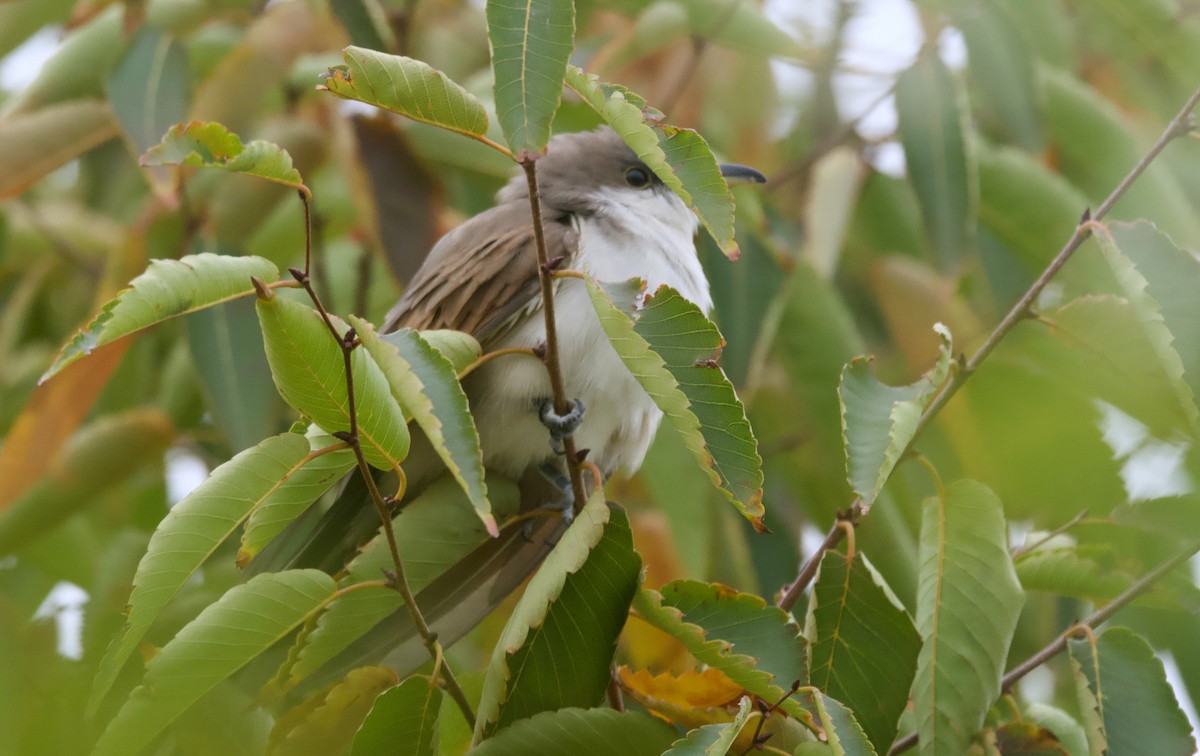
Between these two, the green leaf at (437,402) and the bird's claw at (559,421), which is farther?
the bird's claw at (559,421)

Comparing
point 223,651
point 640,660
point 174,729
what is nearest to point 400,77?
point 223,651

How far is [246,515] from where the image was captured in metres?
1.52

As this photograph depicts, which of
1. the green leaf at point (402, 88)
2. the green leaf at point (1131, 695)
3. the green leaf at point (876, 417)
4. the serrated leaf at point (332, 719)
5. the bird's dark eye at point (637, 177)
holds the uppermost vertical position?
the green leaf at point (402, 88)

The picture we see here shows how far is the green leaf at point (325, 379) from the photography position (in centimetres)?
140

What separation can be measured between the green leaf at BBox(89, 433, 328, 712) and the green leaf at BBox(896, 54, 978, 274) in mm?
2115

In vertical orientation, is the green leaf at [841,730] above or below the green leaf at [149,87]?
above

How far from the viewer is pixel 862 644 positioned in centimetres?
174

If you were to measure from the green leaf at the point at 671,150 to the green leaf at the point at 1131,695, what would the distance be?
80 centimetres

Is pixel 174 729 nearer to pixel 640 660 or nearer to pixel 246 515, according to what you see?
pixel 246 515

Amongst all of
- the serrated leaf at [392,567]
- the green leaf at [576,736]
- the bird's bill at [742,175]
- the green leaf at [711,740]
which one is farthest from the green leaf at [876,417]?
the bird's bill at [742,175]

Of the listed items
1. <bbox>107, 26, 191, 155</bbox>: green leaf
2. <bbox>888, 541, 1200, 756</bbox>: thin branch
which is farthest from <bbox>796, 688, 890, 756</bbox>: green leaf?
<bbox>107, 26, 191, 155</bbox>: green leaf

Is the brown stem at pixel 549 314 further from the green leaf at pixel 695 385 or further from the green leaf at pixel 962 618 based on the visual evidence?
the green leaf at pixel 962 618

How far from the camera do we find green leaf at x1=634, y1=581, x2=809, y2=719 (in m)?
1.59

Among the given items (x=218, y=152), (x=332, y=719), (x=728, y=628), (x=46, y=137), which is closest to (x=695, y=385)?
(x=728, y=628)
